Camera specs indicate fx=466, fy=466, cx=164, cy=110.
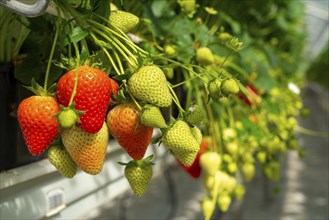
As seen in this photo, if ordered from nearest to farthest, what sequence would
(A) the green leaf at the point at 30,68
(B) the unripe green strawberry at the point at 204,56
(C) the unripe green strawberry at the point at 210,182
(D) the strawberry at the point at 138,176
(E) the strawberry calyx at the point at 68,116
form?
(E) the strawberry calyx at the point at 68,116 → (D) the strawberry at the point at 138,176 → (A) the green leaf at the point at 30,68 → (B) the unripe green strawberry at the point at 204,56 → (C) the unripe green strawberry at the point at 210,182

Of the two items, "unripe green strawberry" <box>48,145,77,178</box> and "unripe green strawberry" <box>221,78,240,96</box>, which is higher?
"unripe green strawberry" <box>221,78,240,96</box>

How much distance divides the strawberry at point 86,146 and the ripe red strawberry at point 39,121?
0.02 metres

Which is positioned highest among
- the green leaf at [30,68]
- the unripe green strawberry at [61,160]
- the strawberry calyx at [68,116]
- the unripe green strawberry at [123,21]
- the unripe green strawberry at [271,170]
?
the unripe green strawberry at [123,21]

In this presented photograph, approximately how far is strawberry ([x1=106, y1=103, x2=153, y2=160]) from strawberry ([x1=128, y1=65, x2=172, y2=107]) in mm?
25

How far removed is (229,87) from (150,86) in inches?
3.4

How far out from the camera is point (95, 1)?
0.62 meters

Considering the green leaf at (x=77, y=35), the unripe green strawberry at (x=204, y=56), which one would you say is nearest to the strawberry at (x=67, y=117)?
the green leaf at (x=77, y=35)

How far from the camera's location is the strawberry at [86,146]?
50cm

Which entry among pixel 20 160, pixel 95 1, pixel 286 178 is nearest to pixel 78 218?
pixel 20 160

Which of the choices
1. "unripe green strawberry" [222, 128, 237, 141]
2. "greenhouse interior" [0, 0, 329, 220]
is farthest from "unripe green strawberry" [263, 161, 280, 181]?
"unripe green strawberry" [222, 128, 237, 141]

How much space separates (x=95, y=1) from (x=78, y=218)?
2.62 feet

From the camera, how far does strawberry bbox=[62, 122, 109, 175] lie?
1.65 ft

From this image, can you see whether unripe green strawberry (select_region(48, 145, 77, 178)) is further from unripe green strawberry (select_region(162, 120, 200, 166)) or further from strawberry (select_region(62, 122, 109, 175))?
unripe green strawberry (select_region(162, 120, 200, 166))

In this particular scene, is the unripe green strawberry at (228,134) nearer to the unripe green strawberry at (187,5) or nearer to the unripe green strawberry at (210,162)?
the unripe green strawberry at (210,162)
